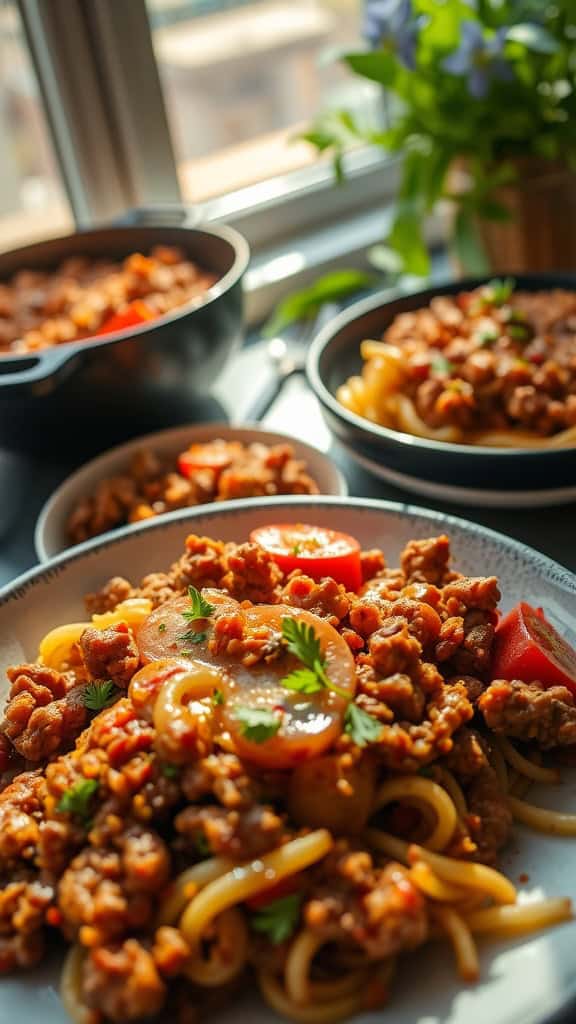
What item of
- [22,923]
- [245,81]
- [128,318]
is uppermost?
[245,81]

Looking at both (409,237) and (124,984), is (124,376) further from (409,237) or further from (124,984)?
(124,984)

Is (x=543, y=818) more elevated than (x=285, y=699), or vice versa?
(x=285, y=699)

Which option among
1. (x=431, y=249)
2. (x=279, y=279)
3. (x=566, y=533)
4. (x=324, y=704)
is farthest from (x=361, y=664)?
(x=431, y=249)

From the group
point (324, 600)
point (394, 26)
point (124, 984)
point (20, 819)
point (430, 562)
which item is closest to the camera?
point (124, 984)

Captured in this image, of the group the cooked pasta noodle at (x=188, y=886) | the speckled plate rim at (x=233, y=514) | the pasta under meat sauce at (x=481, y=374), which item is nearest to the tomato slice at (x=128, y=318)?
the pasta under meat sauce at (x=481, y=374)

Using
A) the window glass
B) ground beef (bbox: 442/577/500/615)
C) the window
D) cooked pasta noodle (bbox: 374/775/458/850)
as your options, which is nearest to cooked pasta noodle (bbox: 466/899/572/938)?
cooked pasta noodle (bbox: 374/775/458/850)

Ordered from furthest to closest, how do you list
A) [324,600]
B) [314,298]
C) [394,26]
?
[314,298], [394,26], [324,600]

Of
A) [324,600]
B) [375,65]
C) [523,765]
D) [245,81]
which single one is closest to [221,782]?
[324,600]

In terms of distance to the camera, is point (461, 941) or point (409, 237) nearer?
point (461, 941)

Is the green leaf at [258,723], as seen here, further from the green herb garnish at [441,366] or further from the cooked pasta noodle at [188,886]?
the green herb garnish at [441,366]
